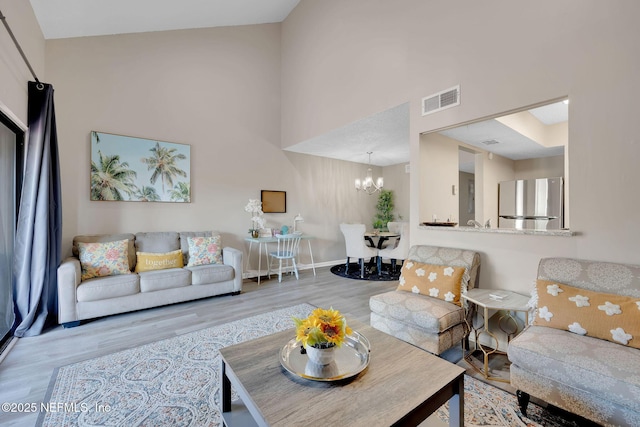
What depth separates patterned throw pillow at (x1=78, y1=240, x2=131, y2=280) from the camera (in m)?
3.05

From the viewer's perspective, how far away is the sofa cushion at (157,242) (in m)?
3.62

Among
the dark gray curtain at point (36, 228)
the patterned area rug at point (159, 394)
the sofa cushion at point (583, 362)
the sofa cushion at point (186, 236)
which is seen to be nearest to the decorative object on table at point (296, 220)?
the sofa cushion at point (186, 236)

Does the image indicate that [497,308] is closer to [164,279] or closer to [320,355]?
[320,355]

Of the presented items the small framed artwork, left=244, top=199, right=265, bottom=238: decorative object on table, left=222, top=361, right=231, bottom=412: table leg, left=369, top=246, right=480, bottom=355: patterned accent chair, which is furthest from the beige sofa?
left=222, top=361, right=231, bottom=412: table leg

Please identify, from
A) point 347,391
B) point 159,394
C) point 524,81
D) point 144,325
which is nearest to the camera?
point 347,391

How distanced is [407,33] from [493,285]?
110 inches

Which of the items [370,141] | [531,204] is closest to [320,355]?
[531,204]

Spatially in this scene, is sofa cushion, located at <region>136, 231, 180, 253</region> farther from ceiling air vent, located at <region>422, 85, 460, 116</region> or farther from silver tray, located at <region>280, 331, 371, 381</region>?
ceiling air vent, located at <region>422, 85, 460, 116</region>

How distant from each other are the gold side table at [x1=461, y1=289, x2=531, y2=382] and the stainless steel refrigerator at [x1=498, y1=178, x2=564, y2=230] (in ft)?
2.01

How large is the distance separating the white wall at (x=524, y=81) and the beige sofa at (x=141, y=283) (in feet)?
8.44

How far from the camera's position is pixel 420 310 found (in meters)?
2.13

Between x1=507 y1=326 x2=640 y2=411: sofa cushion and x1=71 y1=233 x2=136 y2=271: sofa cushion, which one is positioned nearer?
x1=507 y1=326 x2=640 y2=411: sofa cushion

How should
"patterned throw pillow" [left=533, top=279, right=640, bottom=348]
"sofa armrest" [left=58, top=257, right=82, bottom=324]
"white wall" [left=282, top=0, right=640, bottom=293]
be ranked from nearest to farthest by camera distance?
"patterned throw pillow" [left=533, top=279, right=640, bottom=348]
"white wall" [left=282, top=0, right=640, bottom=293]
"sofa armrest" [left=58, top=257, right=82, bottom=324]

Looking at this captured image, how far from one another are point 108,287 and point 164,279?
53cm
